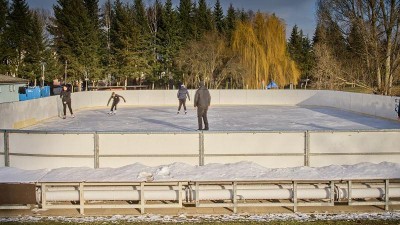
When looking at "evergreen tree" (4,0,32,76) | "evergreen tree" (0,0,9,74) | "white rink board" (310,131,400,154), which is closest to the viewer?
"white rink board" (310,131,400,154)

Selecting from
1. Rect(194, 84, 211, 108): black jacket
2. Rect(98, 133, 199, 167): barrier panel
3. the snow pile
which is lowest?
the snow pile

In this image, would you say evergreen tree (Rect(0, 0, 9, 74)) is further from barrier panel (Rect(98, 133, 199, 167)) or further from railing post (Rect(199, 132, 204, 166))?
railing post (Rect(199, 132, 204, 166))

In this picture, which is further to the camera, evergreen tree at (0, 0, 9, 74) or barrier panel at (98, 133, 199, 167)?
evergreen tree at (0, 0, 9, 74)

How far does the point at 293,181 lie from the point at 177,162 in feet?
11.6

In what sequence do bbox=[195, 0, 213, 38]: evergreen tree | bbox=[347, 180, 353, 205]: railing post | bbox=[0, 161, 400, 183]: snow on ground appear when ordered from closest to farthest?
bbox=[347, 180, 353, 205]: railing post < bbox=[0, 161, 400, 183]: snow on ground < bbox=[195, 0, 213, 38]: evergreen tree

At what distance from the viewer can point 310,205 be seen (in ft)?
27.1

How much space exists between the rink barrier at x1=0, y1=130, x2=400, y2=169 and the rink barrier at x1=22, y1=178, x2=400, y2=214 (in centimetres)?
256

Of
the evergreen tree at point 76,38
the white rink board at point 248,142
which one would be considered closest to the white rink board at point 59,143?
the white rink board at point 248,142

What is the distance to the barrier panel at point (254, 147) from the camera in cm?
1101

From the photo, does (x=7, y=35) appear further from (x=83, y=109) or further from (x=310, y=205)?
(x=310, y=205)

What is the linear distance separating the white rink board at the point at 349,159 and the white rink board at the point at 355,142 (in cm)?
12

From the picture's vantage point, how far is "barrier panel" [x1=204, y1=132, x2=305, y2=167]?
11.0 meters

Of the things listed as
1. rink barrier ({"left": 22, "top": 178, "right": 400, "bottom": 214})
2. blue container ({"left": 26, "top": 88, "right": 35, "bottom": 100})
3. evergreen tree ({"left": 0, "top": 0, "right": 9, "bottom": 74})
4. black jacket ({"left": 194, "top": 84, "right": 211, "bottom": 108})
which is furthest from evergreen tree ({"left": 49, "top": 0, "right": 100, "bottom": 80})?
rink barrier ({"left": 22, "top": 178, "right": 400, "bottom": 214})

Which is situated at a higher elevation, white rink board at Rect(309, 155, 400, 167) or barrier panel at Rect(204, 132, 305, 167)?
barrier panel at Rect(204, 132, 305, 167)
